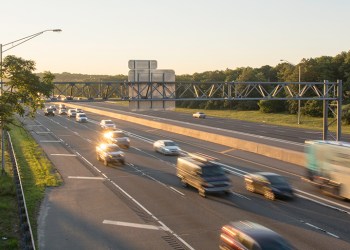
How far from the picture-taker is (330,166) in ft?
87.1

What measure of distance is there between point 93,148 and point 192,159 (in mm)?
22802

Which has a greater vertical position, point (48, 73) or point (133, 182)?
point (48, 73)

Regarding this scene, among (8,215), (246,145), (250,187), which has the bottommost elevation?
(8,215)

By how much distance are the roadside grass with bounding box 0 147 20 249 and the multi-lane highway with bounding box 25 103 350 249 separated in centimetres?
113

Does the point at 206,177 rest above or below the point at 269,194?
above

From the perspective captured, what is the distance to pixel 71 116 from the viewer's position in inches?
3905

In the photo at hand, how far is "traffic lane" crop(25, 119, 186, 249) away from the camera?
18312mm

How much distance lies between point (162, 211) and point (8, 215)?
754 cm

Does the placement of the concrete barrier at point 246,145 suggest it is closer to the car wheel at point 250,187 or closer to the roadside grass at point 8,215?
the car wheel at point 250,187

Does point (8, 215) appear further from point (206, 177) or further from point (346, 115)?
point (346, 115)

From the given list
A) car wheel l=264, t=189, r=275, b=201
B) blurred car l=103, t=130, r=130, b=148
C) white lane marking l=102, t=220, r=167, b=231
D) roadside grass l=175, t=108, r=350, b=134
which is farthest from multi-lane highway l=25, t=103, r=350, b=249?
roadside grass l=175, t=108, r=350, b=134

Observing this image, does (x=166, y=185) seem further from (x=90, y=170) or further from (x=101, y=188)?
(x=90, y=170)

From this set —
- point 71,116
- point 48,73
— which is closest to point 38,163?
point 48,73

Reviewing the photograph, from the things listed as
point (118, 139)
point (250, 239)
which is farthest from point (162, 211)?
point (118, 139)
